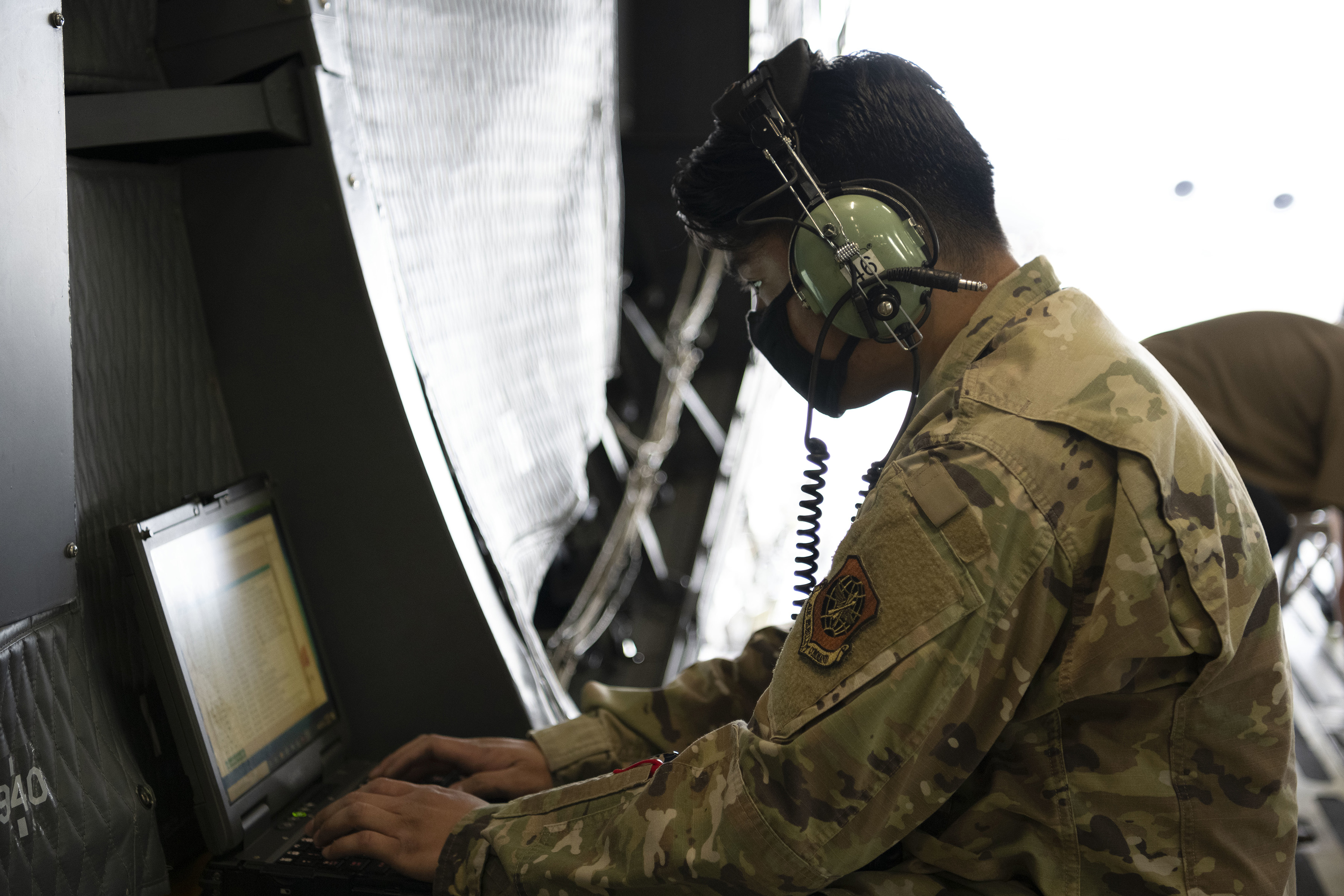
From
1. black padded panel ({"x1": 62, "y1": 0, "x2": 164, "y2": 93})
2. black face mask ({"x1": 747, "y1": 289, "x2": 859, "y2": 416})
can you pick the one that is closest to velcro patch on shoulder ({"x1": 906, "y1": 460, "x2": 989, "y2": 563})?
black face mask ({"x1": 747, "y1": 289, "x2": 859, "y2": 416})

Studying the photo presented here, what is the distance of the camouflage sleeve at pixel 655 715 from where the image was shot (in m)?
1.01

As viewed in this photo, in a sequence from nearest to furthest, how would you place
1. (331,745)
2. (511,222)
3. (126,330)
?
(126,330), (331,745), (511,222)

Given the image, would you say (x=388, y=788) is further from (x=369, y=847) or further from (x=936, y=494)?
(x=936, y=494)

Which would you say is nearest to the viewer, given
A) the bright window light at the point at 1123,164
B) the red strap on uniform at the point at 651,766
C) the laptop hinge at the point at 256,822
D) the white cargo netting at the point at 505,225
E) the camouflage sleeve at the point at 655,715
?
the red strap on uniform at the point at 651,766

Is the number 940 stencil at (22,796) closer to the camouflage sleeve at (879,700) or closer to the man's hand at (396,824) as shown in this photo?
the man's hand at (396,824)

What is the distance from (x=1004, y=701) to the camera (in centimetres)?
67

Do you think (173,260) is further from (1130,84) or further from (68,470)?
(1130,84)

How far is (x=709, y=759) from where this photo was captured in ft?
2.43

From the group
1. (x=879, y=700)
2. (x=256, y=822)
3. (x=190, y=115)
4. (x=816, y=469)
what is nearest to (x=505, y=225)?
(x=190, y=115)

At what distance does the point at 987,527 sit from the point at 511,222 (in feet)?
3.40

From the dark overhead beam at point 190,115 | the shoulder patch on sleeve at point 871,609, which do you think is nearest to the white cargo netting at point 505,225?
the dark overhead beam at point 190,115

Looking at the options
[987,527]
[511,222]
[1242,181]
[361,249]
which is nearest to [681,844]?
[987,527]

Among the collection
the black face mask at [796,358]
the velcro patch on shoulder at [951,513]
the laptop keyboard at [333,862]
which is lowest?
the laptop keyboard at [333,862]

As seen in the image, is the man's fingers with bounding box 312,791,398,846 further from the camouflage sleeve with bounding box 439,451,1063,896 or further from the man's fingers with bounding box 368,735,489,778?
the camouflage sleeve with bounding box 439,451,1063,896
